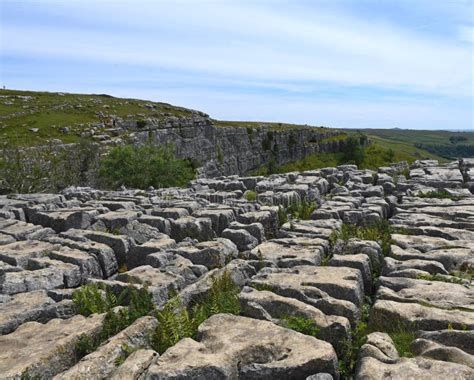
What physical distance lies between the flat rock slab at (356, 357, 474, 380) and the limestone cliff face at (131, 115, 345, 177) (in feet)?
187

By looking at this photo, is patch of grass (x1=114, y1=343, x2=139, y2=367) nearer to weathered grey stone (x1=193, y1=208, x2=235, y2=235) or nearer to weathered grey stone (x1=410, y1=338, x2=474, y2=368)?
weathered grey stone (x1=410, y1=338, x2=474, y2=368)

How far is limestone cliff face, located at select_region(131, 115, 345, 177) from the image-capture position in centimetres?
7106

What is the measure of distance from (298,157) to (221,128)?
57.9ft

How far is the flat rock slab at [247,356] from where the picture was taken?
626cm

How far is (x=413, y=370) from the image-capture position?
20.4 feet

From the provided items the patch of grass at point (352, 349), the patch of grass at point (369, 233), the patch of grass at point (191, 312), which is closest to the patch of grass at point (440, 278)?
the patch of grass at point (369, 233)

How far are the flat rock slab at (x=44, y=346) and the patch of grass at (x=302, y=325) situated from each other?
3.25m

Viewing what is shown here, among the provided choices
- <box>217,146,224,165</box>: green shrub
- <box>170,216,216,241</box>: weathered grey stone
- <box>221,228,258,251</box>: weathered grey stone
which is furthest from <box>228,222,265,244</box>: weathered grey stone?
<box>217,146,224,165</box>: green shrub

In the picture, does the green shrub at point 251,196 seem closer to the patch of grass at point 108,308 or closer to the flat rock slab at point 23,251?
the flat rock slab at point 23,251

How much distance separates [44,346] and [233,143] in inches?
2958

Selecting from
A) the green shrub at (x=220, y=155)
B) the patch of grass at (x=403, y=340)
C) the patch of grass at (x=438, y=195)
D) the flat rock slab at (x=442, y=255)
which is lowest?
the green shrub at (x=220, y=155)

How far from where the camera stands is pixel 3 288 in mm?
9930

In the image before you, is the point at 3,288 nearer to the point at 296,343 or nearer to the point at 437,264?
the point at 296,343

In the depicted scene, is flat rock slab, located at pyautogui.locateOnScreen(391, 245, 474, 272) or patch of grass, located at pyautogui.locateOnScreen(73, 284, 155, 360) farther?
flat rock slab, located at pyautogui.locateOnScreen(391, 245, 474, 272)
